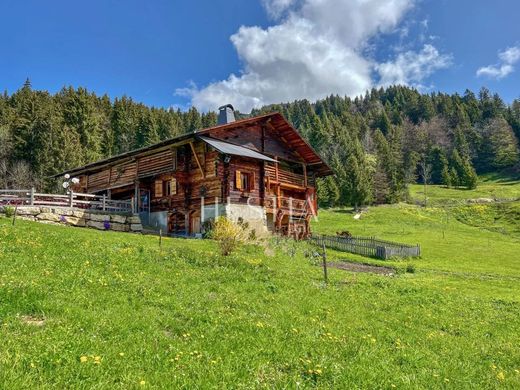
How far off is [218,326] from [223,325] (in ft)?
0.56

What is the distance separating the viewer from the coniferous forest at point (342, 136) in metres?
64.1

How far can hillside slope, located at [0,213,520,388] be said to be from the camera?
6.12m

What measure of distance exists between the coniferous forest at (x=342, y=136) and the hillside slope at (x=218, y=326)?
175 ft

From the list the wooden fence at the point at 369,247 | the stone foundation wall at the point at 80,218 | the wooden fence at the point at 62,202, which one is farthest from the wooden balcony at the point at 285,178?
the wooden fence at the point at 62,202

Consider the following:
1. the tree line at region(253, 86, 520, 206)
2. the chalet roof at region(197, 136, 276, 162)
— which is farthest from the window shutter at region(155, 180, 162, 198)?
the tree line at region(253, 86, 520, 206)

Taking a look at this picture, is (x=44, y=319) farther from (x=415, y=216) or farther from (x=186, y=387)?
(x=415, y=216)

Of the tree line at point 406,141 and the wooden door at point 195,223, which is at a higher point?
the tree line at point 406,141

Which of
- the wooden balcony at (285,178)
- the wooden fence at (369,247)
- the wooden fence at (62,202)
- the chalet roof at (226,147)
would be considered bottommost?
the wooden fence at (369,247)

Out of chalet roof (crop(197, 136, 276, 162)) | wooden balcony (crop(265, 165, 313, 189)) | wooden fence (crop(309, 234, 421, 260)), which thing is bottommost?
wooden fence (crop(309, 234, 421, 260))

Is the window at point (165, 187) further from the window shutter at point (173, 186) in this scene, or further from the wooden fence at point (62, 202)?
the wooden fence at point (62, 202)

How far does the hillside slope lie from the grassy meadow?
0.03 meters

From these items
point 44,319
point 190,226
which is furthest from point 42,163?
point 44,319

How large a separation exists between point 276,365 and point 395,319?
6.25 meters

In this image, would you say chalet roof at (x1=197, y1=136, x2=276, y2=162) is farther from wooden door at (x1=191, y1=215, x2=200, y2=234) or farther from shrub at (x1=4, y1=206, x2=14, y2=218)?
shrub at (x1=4, y1=206, x2=14, y2=218)
